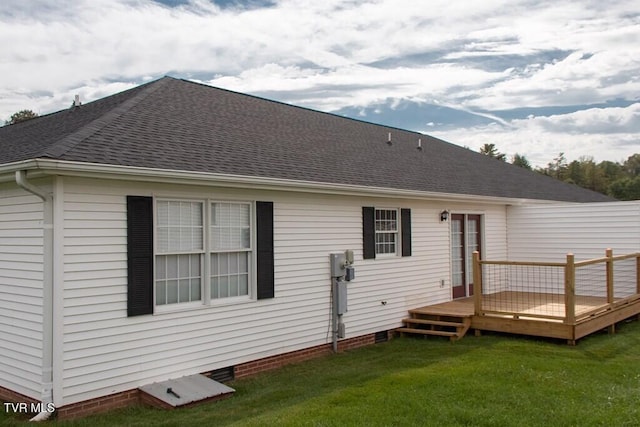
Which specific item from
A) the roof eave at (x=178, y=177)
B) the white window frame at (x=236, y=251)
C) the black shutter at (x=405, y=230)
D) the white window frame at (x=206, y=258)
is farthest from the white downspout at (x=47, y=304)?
the black shutter at (x=405, y=230)

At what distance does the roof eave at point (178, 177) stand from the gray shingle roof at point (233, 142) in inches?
4.9

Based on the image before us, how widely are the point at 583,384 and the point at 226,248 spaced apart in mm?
4710

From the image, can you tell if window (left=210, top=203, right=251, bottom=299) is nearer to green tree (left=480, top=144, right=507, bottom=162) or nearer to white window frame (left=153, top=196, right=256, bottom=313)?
white window frame (left=153, top=196, right=256, bottom=313)

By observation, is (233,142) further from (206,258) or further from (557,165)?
(557,165)

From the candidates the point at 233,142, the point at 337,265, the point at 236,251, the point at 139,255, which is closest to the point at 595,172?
the point at 337,265

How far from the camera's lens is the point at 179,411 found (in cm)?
603

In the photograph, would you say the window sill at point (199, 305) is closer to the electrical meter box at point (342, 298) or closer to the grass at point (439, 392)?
the grass at point (439, 392)

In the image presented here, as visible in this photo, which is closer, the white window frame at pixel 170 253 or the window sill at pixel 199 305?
the white window frame at pixel 170 253

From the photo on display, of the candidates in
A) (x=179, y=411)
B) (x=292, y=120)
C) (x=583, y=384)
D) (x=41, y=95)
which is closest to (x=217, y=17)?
(x=292, y=120)

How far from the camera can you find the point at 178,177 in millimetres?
6617

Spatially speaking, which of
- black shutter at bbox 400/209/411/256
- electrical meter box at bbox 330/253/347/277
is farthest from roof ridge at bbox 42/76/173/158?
black shutter at bbox 400/209/411/256

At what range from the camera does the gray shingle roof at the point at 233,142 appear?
22.3 ft

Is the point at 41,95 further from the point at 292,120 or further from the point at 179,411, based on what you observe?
the point at 179,411

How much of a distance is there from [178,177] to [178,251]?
947mm
